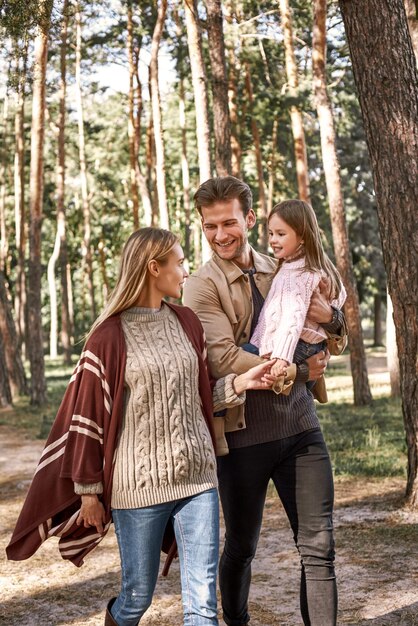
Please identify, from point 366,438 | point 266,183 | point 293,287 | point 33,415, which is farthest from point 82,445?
point 266,183

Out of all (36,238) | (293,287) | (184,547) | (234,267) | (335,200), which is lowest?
(184,547)

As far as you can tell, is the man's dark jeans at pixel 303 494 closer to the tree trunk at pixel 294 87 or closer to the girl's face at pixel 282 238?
the girl's face at pixel 282 238

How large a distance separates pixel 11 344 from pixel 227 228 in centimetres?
1925

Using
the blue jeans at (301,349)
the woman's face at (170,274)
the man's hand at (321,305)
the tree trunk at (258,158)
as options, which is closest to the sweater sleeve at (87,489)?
the woman's face at (170,274)

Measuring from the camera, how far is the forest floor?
5.68 metres

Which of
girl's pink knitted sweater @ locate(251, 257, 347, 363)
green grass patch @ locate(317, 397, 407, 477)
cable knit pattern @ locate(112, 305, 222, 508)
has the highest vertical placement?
girl's pink knitted sweater @ locate(251, 257, 347, 363)

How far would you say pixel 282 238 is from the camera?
4211 mm

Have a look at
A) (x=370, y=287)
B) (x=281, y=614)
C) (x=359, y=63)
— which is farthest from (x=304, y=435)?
(x=370, y=287)

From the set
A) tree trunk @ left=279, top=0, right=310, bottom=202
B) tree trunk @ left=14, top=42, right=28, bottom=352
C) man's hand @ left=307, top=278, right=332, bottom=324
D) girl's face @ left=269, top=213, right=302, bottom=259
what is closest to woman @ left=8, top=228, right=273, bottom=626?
girl's face @ left=269, top=213, right=302, bottom=259

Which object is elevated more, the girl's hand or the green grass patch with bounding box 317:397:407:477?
the girl's hand

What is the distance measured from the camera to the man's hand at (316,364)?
4242mm

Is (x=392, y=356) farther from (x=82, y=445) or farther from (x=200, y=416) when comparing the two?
(x=82, y=445)

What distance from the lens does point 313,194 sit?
117 feet

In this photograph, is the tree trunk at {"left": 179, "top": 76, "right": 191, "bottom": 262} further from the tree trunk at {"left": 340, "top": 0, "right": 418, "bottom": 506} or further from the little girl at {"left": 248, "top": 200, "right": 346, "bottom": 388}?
the little girl at {"left": 248, "top": 200, "right": 346, "bottom": 388}
